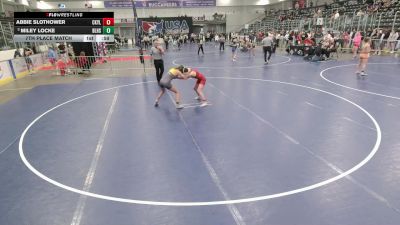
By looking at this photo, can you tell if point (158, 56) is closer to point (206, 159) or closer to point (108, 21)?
point (108, 21)

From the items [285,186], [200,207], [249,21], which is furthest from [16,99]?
[249,21]

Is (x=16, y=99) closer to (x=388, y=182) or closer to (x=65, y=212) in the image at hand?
(x=65, y=212)

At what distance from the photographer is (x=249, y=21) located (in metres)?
49.2

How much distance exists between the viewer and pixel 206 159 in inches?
217

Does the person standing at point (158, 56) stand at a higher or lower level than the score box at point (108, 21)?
lower

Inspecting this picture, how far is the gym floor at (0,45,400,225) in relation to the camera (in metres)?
4.01
